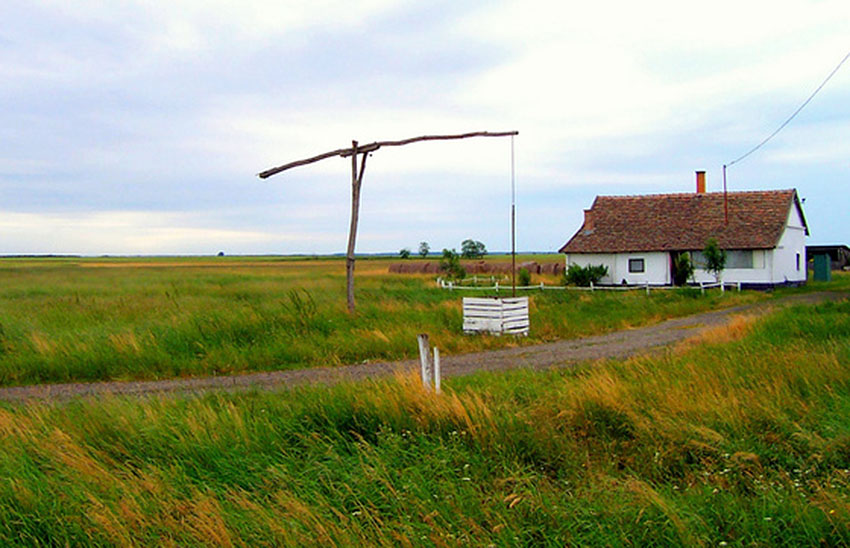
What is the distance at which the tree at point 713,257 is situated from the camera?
33.8m

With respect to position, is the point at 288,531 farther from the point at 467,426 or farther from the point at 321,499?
the point at 467,426

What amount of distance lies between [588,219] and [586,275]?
462 cm

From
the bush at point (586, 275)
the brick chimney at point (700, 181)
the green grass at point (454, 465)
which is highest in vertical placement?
the brick chimney at point (700, 181)

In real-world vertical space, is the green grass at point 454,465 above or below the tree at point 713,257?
below

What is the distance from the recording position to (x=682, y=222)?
38.9m

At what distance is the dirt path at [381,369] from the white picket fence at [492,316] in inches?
40.6

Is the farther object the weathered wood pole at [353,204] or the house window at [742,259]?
the house window at [742,259]

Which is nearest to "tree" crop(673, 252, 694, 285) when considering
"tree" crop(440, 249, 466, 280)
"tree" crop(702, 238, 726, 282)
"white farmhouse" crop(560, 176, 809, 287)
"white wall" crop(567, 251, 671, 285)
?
"tree" crop(702, 238, 726, 282)

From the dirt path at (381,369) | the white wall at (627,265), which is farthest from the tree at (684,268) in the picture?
the dirt path at (381,369)

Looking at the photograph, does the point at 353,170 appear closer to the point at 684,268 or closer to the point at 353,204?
the point at 353,204

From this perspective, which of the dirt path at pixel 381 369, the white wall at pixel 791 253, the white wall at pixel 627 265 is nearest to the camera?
the dirt path at pixel 381 369

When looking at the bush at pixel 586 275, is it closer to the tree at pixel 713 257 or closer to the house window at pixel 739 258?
the tree at pixel 713 257

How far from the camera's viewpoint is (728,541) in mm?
4598

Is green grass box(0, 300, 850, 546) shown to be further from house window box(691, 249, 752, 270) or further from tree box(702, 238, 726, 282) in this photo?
house window box(691, 249, 752, 270)
